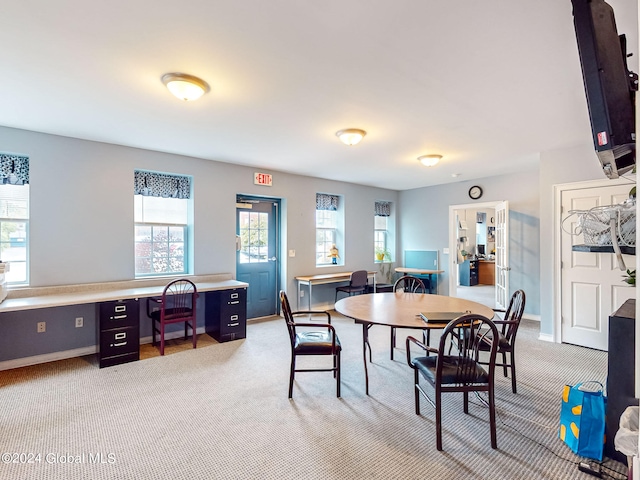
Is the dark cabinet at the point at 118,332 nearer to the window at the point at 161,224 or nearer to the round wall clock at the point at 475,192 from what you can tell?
the window at the point at 161,224

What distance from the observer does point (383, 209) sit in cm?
747

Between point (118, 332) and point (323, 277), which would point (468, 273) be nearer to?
point (323, 277)

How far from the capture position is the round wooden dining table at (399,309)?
251cm

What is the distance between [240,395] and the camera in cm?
280

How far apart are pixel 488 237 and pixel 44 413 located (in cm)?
1088

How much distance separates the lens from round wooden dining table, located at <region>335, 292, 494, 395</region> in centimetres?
251

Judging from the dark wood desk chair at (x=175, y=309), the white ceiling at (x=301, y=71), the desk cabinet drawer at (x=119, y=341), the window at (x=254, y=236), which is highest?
the white ceiling at (x=301, y=71)

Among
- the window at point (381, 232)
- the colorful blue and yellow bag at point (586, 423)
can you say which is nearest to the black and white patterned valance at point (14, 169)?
the colorful blue and yellow bag at point (586, 423)

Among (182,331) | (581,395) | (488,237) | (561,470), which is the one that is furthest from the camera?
(488,237)

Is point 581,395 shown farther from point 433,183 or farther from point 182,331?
point 433,183

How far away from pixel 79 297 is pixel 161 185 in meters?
1.76

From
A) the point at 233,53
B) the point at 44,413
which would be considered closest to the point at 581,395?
the point at 233,53

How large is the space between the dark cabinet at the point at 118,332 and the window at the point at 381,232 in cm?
490

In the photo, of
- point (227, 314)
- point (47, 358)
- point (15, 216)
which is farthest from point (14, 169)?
point (227, 314)
